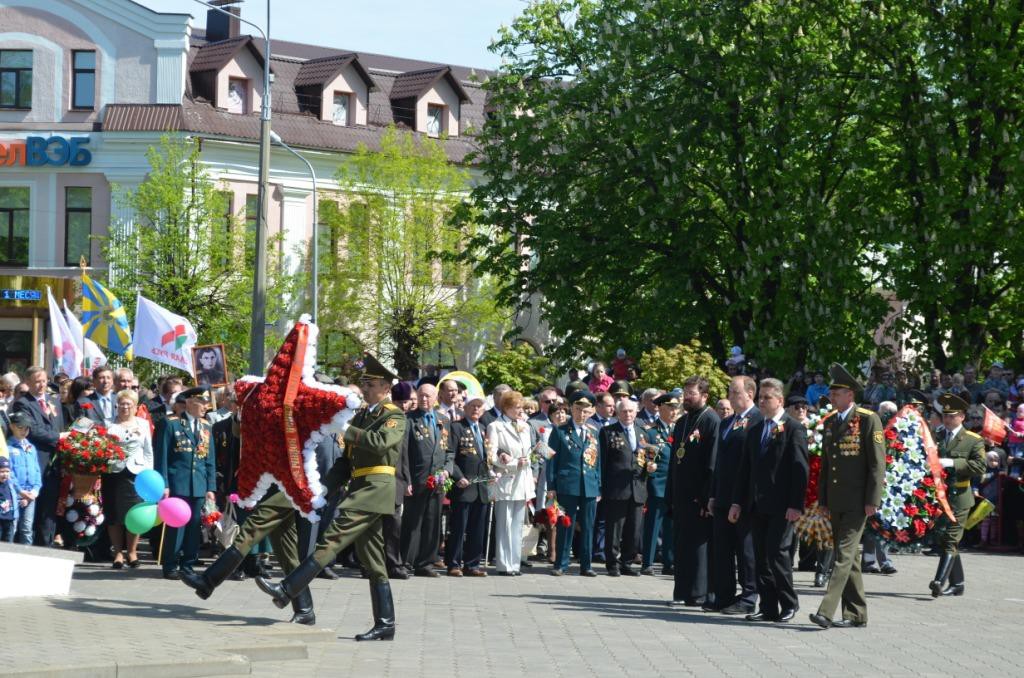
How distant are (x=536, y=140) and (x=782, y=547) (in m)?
22.0

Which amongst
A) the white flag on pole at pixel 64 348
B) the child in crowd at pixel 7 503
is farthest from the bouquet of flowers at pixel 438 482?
the white flag on pole at pixel 64 348

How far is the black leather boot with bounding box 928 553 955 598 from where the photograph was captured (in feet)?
52.8

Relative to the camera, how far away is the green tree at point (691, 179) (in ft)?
102

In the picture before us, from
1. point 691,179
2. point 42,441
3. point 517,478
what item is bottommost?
point 517,478

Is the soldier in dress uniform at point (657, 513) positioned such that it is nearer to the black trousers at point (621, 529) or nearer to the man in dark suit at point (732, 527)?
the black trousers at point (621, 529)

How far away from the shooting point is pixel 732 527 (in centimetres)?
1453

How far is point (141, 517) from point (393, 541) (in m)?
3.01

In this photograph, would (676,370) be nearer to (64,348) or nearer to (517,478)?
(517,478)

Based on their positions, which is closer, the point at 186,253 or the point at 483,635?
the point at 483,635

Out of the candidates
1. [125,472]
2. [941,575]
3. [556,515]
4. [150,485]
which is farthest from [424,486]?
[941,575]

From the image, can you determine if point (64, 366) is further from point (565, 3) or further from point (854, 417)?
point (565, 3)

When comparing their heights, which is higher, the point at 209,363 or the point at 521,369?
the point at 521,369

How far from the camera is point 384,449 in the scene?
11.9 metres

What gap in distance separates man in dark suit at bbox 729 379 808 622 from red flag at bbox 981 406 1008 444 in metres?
8.06
